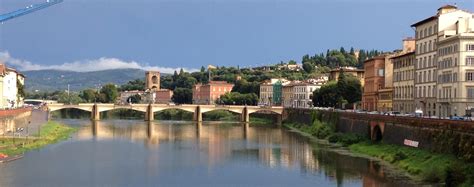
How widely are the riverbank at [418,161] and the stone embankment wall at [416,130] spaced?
20.5 inches

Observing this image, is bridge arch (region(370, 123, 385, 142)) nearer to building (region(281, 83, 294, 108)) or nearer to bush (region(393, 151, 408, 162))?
bush (region(393, 151, 408, 162))

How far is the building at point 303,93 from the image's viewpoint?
143625 millimetres

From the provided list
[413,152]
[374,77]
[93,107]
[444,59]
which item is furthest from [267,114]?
[413,152]

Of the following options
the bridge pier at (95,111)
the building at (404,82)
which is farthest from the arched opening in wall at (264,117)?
the building at (404,82)

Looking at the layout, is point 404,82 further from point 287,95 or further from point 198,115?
point 287,95

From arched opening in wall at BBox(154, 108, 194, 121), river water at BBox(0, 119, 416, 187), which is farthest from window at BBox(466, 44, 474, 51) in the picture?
arched opening in wall at BBox(154, 108, 194, 121)

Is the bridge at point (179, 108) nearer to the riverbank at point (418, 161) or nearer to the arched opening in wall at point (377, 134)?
the riverbank at point (418, 161)

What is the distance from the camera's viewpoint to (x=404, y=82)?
7694cm

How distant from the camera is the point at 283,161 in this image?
165ft

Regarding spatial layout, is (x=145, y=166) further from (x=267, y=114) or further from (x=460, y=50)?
(x=267, y=114)

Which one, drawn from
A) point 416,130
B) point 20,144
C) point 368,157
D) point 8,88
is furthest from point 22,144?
point 8,88

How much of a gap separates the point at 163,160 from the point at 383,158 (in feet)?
52.7

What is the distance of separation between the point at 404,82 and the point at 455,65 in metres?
17.4

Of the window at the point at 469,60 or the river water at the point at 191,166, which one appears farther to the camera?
the window at the point at 469,60
